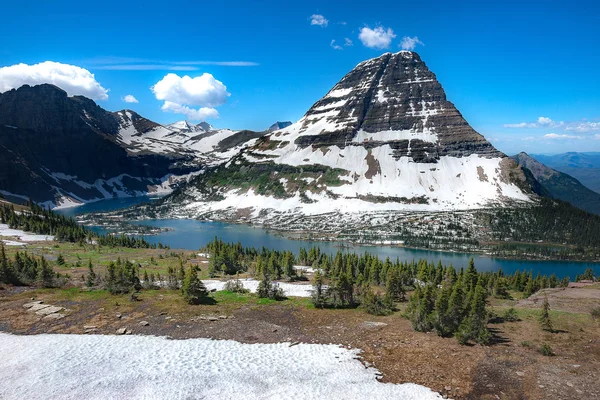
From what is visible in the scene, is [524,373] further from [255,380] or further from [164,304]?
[164,304]

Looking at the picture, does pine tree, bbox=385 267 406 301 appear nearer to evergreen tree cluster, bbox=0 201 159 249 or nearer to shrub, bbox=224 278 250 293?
shrub, bbox=224 278 250 293

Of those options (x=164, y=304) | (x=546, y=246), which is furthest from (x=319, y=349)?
(x=546, y=246)

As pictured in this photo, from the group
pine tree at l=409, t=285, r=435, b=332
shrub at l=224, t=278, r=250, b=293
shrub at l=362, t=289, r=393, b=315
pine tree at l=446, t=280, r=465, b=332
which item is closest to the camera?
pine tree at l=446, t=280, r=465, b=332

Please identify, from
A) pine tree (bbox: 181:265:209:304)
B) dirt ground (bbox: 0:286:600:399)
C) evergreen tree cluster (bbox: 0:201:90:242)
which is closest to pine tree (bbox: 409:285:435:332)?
dirt ground (bbox: 0:286:600:399)

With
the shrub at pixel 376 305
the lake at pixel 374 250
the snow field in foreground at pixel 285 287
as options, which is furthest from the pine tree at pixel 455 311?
the lake at pixel 374 250

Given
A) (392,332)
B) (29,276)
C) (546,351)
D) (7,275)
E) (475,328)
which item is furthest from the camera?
(29,276)

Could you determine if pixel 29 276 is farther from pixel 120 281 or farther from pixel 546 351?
pixel 546 351

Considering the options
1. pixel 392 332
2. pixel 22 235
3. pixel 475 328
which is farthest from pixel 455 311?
pixel 22 235
